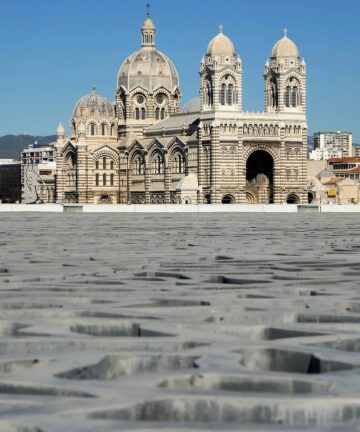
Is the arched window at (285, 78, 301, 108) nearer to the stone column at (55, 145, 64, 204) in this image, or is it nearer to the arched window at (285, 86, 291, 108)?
the arched window at (285, 86, 291, 108)

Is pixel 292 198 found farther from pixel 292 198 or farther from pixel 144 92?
pixel 144 92

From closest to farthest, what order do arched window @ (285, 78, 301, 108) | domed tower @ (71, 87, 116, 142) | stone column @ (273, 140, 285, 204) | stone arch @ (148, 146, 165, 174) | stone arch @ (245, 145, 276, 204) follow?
→ 1. stone column @ (273, 140, 285, 204)
2. stone arch @ (245, 145, 276, 204)
3. arched window @ (285, 78, 301, 108)
4. stone arch @ (148, 146, 165, 174)
5. domed tower @ (71, 87, 116, 142)

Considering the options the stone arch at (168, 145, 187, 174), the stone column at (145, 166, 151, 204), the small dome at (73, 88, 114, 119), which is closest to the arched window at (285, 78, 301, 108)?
the stone arch at (168, 145, 187, 174)

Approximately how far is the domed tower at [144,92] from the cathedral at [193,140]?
92 mm

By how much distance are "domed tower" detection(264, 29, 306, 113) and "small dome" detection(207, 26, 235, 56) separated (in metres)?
4.07

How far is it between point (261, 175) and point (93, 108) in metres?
19.7

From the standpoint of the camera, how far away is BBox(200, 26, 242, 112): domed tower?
93.5 metres

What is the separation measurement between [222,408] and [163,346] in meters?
1.40

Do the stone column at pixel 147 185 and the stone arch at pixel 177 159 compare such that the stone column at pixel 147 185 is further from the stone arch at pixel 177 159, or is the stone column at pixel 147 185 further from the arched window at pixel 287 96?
the arched window at pixel 287 96

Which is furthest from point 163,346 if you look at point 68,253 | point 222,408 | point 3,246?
point 3,246

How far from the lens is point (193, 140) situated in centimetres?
9669

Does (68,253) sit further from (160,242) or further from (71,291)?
(71,291)

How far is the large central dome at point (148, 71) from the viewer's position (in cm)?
10788

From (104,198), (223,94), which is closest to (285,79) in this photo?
(223,94)
